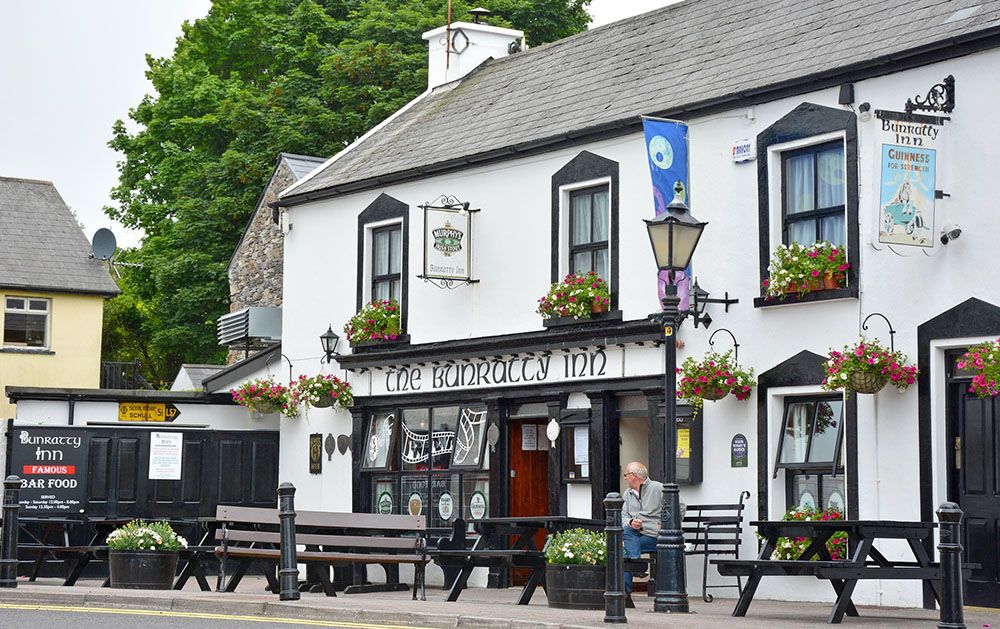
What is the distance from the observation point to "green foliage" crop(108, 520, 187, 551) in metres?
18.0

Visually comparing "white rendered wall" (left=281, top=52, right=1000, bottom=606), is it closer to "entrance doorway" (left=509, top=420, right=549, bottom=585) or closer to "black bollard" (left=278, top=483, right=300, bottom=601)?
"entrance doorway" (left=509, top=420, right=549, bottom=585)

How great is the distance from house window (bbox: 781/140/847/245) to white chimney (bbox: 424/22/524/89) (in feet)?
35.1

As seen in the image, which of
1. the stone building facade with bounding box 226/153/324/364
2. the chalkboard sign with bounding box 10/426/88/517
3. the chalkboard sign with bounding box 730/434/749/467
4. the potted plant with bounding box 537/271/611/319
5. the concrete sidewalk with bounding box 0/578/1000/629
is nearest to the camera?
the concrete sidewalk with bounding box 0/578/1000/629

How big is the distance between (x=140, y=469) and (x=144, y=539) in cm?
726

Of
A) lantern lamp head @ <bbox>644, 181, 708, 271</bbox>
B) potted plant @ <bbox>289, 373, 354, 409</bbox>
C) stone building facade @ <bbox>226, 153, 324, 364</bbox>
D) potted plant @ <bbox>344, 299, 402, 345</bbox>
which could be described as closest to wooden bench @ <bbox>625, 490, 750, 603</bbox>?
lantern lamp head @ <bbox>644, 181, 708, 271</bbox>

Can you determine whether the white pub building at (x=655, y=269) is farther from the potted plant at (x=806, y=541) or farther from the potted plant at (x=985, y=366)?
the potted plant at (x=985, y=366)

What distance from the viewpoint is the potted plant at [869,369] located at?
16109mm

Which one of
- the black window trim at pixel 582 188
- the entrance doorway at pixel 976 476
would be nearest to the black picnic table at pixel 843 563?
the entrance doorway at pixel 976 476

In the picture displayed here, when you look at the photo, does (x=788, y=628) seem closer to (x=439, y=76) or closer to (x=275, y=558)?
(x=275, y=558)

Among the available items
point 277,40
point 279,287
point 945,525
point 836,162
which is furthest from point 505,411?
point 277,40

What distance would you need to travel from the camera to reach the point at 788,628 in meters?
13.2

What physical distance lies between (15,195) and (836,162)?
30.9 metres

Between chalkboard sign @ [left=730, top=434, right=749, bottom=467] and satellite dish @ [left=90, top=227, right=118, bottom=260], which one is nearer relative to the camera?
chalkboard sign @ [left=730, top=434, right=749, bottom=467]

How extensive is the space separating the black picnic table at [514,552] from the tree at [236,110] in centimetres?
2173
